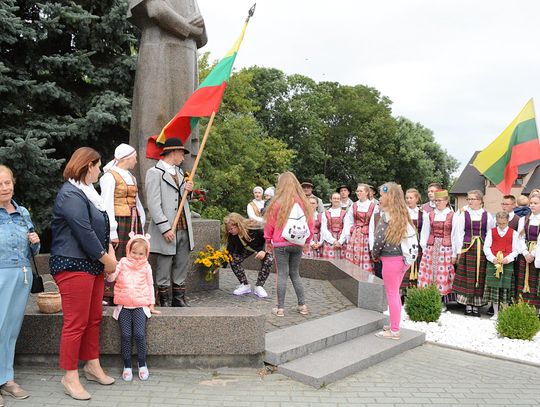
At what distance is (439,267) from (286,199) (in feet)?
11.7

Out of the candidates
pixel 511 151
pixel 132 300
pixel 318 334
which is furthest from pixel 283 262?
pixel 511 151

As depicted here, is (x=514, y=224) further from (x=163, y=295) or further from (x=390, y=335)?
(x=163, y=295)

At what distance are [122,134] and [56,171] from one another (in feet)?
4.96

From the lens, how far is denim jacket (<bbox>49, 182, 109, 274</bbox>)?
413 centimetres

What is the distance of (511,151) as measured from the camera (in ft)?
28.7

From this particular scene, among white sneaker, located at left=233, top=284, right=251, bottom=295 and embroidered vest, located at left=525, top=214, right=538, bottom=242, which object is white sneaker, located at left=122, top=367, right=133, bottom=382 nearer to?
white sneaker, located at left=233, top=284, right=251, bottom=295

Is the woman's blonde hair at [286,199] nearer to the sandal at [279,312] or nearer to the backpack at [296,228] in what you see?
the backpack at [296,228]

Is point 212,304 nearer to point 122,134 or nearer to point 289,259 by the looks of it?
point 289,259

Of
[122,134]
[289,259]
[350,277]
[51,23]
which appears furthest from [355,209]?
[51,23]

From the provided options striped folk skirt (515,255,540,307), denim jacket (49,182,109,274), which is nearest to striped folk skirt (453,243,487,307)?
striped folk skirt (515,255,540,307)

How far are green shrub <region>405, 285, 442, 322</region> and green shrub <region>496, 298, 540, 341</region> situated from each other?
2.96ft

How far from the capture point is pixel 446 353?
6250mm

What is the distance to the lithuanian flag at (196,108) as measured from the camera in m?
5.98

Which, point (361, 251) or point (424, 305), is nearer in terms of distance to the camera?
point (424, 305)
